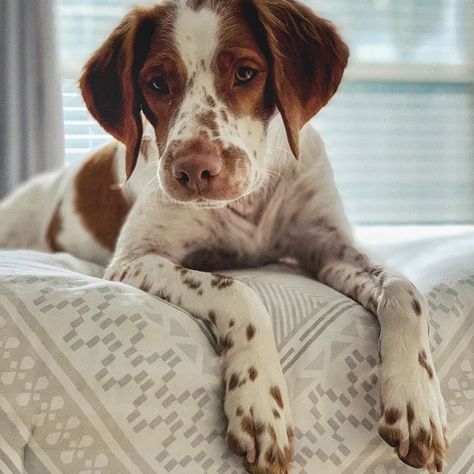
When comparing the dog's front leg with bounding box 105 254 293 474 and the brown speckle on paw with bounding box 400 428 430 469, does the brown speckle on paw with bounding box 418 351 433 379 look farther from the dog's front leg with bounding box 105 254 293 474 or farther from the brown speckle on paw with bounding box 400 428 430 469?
the dog's front leg with bounding box 105 254 293 474

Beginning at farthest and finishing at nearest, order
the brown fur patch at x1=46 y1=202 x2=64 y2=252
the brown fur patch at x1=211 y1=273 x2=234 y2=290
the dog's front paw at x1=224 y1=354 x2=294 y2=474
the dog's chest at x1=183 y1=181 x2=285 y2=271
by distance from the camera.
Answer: the brown fur patch at x1=46 y1=202 x2=64 y2=252, the dog's chest at x1=183 y1=181 x2=285 y2=271, the brown fur patch at x1=211 y1=273 x2=234 y2=290, the dog's front paw at x1=224 y1=354 x2=294 y2=474

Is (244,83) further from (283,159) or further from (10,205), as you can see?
(10,205)

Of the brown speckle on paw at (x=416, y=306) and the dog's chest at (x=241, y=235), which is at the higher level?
the brown speckle on paw at (x=416, y=306)

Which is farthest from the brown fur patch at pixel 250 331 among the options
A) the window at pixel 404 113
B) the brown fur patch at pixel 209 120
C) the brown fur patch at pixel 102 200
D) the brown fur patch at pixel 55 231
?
the window at pixel 404 113

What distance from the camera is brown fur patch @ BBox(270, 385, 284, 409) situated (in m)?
0.94

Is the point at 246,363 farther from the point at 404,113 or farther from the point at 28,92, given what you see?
the point at 404,113

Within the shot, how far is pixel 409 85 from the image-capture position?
367cm

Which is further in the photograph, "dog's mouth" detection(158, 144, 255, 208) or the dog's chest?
the dog's chest

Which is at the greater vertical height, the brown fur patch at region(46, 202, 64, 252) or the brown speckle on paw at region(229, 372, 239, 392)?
the brown speckle on paw at region(229, 372, 239, 392)

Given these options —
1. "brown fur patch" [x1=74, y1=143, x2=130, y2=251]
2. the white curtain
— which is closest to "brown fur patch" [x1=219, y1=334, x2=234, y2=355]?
"brown fur patch" [x1=74, y1=143, x2=130, y2=251]

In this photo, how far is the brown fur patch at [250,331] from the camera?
1005 mm

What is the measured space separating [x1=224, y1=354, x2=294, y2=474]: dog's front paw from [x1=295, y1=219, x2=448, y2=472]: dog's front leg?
0.44 ft

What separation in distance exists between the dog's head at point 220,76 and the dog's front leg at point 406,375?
11.9 inches

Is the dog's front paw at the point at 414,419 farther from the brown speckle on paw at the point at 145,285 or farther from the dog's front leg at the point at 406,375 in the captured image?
the brown speckle on paw at the point at 145,285
